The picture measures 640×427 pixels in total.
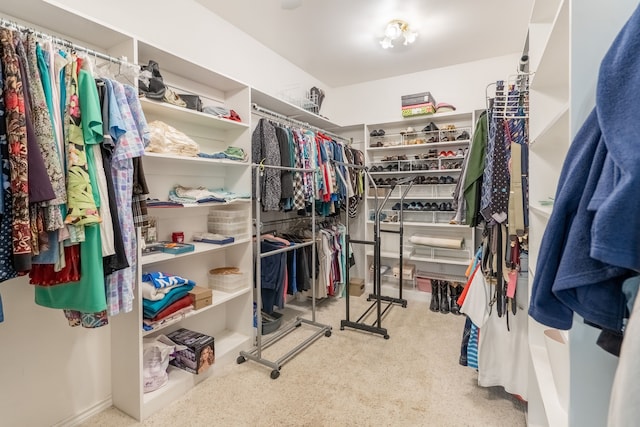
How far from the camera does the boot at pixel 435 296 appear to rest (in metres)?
3.46

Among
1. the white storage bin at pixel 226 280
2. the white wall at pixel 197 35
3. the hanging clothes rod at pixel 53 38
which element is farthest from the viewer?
the white storage bin at pixel 226 280

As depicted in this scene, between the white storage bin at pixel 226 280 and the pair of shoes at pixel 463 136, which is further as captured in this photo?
the pair of shoes at pixel 463 136

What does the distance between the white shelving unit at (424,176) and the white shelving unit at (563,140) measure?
199 centimetres

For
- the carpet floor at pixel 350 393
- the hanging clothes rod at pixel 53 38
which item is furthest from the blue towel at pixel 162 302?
the hanging clothes rod at pixel 53 38

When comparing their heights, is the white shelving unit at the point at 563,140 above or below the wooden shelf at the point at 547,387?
above

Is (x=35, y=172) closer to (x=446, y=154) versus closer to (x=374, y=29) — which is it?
(x=374, y=29)

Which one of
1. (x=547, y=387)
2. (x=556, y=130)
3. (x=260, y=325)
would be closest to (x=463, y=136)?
(x=556, y=130)

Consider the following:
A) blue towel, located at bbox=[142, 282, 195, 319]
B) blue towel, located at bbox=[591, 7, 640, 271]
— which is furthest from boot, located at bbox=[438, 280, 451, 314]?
blue towel, located at bbox=[591, 7, 640, 271]

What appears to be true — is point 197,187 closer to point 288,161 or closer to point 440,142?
point 288,161

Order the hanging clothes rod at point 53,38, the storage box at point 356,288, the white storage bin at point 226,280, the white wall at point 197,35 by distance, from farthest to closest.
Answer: the storage box at point 356,288, the white storage bin at point 226,280, the white wall at point 197,35, the hanging clothes rod at point 53,38

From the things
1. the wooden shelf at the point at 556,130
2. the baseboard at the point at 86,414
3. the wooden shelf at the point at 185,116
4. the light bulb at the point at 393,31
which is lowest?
the baseboard at the point at 86,414

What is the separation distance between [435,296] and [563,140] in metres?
2.48

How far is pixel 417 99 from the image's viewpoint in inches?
142

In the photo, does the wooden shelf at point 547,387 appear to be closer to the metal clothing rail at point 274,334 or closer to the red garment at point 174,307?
the metal clothing rail at point 274,334
